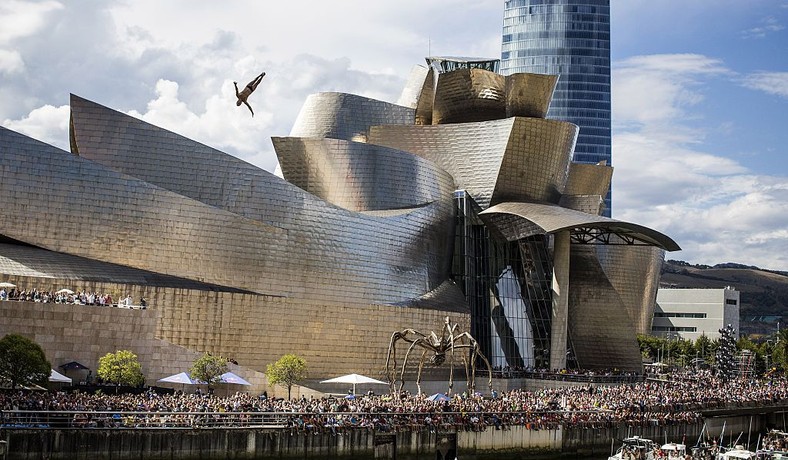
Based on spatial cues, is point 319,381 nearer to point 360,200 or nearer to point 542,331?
point 360,200

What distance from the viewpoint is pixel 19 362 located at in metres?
31.8

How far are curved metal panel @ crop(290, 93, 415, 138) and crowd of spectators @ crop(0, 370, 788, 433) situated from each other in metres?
23.6

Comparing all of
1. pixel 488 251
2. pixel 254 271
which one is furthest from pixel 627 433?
pixel 488 251

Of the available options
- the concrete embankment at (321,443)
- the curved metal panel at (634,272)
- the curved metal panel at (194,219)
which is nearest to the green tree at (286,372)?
the curved metal panel at (194,219)

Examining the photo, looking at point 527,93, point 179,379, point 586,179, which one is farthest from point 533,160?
point 179,379

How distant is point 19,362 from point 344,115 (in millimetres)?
34498

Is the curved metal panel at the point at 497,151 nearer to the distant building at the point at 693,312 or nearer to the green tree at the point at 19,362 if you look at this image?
the green tree at the point at 19,362

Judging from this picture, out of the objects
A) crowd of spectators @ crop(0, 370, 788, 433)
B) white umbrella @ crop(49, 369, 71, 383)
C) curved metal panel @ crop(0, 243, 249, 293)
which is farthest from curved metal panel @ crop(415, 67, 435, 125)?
white umbrella @ crop(49, 369, 71, 383)

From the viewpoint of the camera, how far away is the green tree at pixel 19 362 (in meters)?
31.7

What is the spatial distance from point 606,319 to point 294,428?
3466 cm

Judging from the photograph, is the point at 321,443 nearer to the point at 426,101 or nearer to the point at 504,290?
the point at 504,290

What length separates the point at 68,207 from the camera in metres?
41.9

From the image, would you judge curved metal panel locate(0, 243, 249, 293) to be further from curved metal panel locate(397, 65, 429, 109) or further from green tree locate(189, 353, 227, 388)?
curved metal panel locate(397, 65, 429, 109)

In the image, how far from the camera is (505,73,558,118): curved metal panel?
60.5 m
